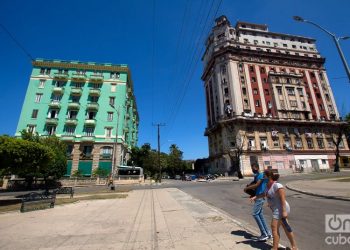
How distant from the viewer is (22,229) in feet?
21.4

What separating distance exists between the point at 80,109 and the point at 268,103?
150 feet

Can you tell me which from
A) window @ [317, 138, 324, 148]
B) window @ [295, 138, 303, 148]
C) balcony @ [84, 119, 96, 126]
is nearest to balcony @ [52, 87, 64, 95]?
balcony @ [84, 119, 96, 126]

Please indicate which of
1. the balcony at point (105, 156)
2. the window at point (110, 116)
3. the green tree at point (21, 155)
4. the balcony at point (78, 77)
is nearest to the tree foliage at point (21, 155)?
the green tree at point (21, 155)

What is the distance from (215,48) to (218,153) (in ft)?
102

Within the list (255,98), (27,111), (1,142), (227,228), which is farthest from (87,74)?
(227,228)

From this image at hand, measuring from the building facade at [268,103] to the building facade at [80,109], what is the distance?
84.0 ft

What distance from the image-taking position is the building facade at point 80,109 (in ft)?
124

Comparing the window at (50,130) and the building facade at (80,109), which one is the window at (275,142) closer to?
the building facade at (80,109)

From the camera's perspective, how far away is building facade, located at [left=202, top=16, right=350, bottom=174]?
151 feet

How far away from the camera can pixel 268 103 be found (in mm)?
50750

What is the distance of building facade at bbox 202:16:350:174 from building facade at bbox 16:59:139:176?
84.0 ft

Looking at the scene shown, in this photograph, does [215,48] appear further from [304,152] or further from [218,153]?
[304,152]

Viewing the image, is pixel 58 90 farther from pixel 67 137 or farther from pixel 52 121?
pixel 67 137

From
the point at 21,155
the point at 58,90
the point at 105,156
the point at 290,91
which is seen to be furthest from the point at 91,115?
the point at 290,91
